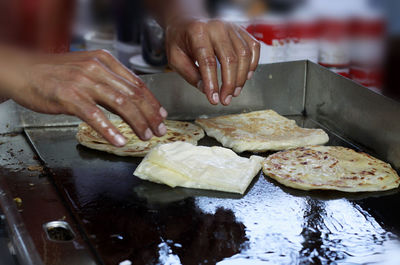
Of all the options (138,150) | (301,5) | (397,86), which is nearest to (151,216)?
(138,150)

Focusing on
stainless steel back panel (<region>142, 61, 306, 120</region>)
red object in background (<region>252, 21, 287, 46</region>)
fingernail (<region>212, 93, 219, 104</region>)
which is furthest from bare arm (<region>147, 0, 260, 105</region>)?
red object in background (<region>252, 21, 287, 46</region>)

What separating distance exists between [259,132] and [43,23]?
1.41 meters

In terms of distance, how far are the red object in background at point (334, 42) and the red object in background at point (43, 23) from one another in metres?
1.60

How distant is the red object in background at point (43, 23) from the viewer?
3.03 metres

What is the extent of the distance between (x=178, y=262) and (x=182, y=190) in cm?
58

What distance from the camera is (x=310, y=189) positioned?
2.38 meters

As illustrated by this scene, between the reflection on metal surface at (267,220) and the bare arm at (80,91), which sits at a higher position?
the bare arm at (80,91)

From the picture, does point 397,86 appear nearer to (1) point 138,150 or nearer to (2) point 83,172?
(1) point 138,150

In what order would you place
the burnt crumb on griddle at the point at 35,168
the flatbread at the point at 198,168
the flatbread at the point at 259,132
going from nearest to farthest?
the flatbread at the point at 198,168 < the burnt crumb on griddle at the point at 35,168 < the flatbread at the point at 259,132

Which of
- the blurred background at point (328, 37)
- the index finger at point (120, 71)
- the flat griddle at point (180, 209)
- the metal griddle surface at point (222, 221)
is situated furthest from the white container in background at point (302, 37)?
the index finger at point (120, 71)

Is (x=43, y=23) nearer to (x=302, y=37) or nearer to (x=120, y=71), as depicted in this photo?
(x=120, y=71)

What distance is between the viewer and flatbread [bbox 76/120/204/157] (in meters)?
2.71

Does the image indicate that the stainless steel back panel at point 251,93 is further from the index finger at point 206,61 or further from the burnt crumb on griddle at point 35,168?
the burnt crumb on griddle at point 35,168

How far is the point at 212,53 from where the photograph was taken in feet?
8.43
